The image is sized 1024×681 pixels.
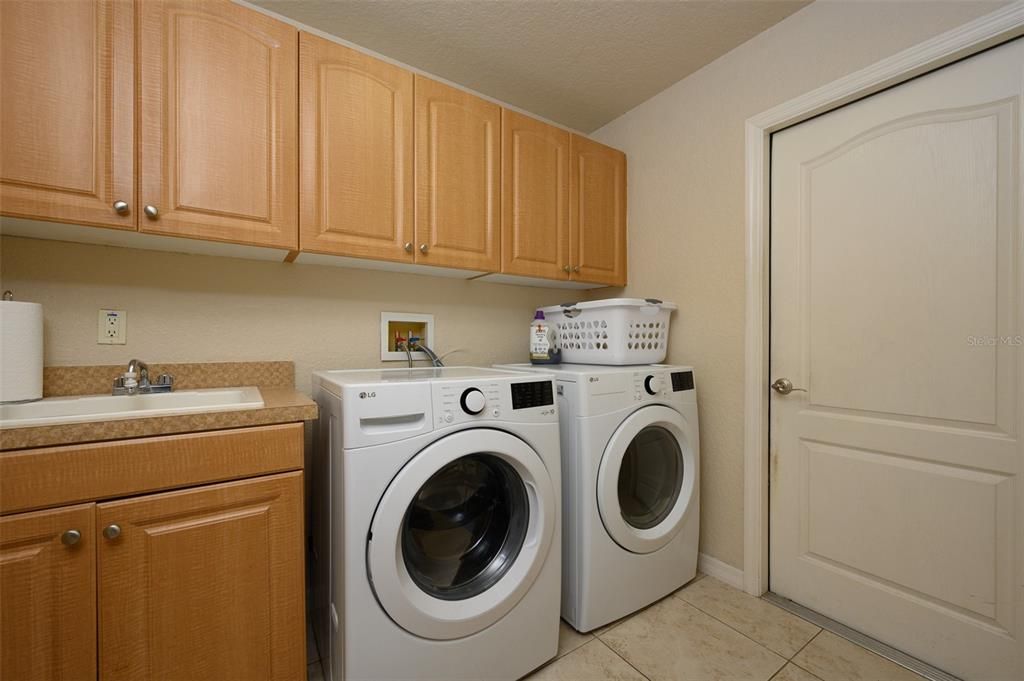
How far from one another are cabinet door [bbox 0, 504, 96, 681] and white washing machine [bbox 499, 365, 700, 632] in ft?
4.16

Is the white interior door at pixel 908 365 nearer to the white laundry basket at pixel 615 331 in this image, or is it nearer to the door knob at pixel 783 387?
the door knob at pixel 783 387

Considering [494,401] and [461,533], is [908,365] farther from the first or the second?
[461,533]

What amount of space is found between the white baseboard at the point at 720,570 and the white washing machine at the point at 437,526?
923mm

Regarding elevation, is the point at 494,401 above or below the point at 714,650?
above

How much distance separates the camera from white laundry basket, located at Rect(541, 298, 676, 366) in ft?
6.07

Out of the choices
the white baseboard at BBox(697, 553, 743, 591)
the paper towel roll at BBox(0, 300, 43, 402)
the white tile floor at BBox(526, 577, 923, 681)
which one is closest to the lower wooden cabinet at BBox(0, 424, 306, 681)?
the paper towel roll at BBox(0, 300, 43, 402)

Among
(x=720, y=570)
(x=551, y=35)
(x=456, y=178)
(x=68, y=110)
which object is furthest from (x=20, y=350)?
(x=720, y=570)

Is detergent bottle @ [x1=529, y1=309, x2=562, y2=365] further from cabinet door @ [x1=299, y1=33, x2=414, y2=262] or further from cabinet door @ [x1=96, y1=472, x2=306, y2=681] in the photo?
cabinet door @ [x1=96, y1=472, x2=306, y2=681]

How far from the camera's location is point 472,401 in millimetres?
1212

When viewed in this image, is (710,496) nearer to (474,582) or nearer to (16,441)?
(474,582)

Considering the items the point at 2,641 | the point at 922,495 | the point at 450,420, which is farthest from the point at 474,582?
the point at 922,495

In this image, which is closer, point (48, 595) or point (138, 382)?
point (48, 595)

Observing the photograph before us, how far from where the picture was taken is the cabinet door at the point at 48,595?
837 millimetres

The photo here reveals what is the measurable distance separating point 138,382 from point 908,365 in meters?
2.53
